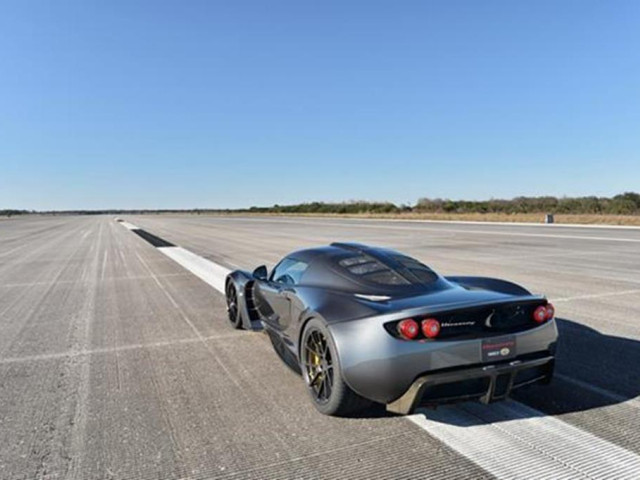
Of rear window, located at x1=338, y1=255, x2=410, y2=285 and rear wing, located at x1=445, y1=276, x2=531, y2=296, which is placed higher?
rear window, located at x1=338, y1=255, x2=410, y2=285

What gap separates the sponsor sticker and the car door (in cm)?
176

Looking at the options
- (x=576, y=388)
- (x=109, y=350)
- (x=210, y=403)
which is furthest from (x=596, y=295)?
(x=109, y=350)

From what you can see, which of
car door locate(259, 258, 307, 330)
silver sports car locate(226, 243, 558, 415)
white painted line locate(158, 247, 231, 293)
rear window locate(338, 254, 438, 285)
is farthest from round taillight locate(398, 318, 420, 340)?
white painted line locate(158, 247, 231, 293)

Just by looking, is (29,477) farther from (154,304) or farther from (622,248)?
(622,248)

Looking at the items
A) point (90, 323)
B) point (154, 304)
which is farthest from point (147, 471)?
point (154, 304)

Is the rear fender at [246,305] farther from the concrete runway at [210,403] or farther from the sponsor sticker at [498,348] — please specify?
the sponsor sticker at [498,348]

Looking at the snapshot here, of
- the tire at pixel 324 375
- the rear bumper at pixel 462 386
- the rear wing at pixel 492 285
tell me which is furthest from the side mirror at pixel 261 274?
the rear bumper at pixel 462 386

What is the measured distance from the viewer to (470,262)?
525 inches

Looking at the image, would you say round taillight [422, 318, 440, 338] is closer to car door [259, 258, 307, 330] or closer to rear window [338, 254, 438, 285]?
rear window [338, 254, 438, 285]

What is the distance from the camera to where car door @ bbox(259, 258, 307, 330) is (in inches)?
177

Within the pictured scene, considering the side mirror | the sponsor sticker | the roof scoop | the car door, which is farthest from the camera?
the side mirror

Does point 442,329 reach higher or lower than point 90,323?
higher

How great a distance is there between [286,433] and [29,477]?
5.22 ft

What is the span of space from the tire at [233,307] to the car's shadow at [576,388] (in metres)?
2.98
